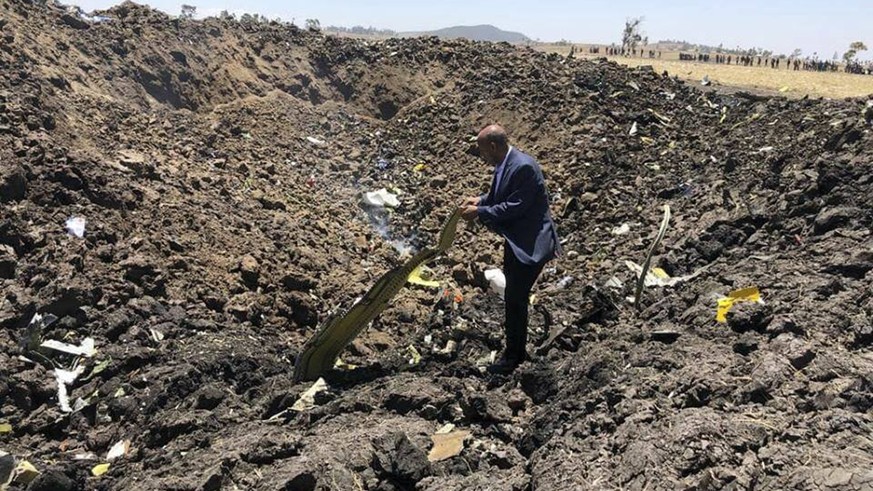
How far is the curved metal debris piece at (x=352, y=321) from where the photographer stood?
4496mm

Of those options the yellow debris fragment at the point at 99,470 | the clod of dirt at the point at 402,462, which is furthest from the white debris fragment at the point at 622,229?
the yellow debris fragment at the point at 99,470

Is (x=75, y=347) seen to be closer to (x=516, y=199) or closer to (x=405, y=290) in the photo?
(x=405, y=290)

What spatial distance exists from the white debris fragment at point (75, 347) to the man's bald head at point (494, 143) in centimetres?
305

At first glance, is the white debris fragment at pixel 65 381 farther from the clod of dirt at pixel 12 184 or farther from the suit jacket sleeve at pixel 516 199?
the suit jacket sleeve at pixel 516 199

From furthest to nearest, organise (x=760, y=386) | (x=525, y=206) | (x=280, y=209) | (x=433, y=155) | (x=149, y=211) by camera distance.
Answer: (x=433, y=155) < (x=280, y=209) < (x=149, y=211) < (x=525, y=206) < (x=760, y=386)

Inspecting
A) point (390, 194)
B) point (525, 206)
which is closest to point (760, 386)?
point (525, 206)

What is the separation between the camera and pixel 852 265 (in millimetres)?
4309

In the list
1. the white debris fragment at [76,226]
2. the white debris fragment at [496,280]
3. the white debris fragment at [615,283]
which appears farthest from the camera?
the white debris fragment at [496,280]

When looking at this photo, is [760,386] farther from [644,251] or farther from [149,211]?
[149,211]

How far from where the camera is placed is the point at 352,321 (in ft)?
15.4

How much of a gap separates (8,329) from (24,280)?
553mm

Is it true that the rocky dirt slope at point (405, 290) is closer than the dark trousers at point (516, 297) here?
Yes

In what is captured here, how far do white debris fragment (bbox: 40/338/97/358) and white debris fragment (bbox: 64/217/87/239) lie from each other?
1300 millimetres

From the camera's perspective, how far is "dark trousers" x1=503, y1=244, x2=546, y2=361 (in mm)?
4238
